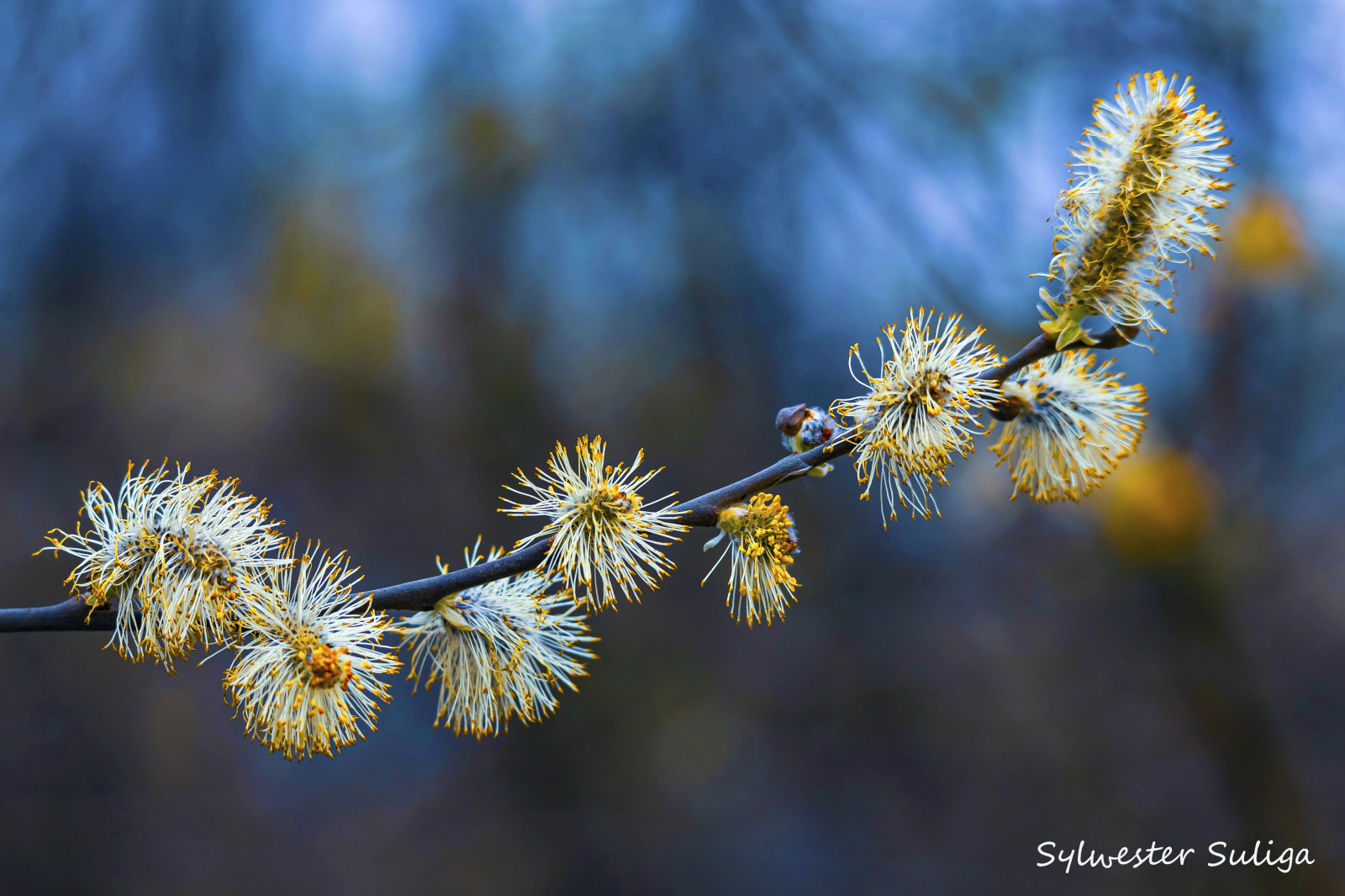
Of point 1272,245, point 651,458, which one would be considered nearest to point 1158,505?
point 1272,245

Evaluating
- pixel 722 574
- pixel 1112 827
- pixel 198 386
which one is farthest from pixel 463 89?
pixel 1112 827

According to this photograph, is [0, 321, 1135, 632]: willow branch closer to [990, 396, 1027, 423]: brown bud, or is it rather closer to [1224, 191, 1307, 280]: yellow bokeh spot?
[990, 396, 1027, 423]: brown bud

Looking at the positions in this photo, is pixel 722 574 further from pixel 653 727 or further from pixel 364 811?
pixel 364 811

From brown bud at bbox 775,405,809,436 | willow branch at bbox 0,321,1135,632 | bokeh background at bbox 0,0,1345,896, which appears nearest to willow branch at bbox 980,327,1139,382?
willow branch at bbox 0,321,1135,632

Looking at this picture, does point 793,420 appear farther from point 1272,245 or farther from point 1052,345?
point 1272,245

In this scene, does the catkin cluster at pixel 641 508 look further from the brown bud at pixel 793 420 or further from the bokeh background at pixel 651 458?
the bokeh background at pixel 651 458
